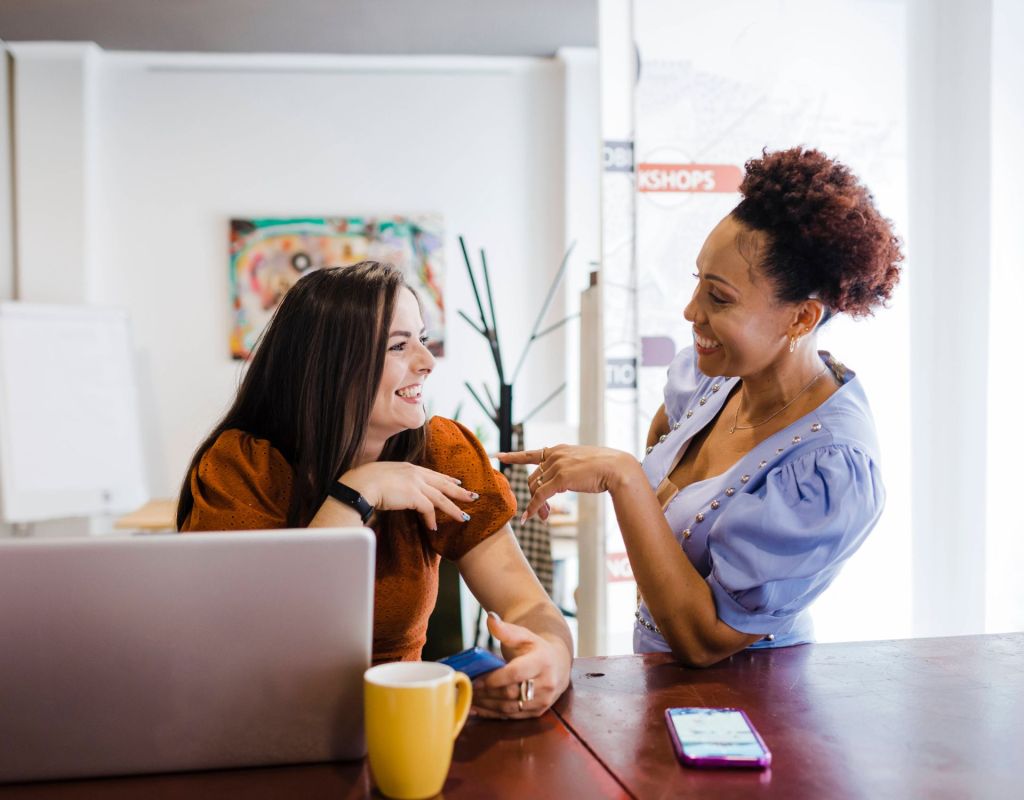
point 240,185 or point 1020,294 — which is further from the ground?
point 240,185

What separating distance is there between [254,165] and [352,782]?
4.49 meters

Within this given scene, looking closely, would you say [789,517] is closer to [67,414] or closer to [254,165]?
[67,414]

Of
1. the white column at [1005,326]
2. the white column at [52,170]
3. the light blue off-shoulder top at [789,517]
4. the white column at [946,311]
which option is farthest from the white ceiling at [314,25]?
the light blue off-shoulder top at [789,517]

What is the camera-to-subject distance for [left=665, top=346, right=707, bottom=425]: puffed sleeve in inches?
77.1

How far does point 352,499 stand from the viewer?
130 centimetres

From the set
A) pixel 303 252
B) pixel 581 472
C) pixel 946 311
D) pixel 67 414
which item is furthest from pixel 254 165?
pixel 581 472

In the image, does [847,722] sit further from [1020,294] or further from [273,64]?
[273,64]

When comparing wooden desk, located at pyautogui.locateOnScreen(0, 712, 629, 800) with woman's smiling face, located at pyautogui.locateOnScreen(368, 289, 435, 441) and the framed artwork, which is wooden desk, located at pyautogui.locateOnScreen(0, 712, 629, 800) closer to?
woman's smiling face, located at pyautogui.locateOnScreen(368, 289, 435, 441)

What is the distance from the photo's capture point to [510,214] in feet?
16.5

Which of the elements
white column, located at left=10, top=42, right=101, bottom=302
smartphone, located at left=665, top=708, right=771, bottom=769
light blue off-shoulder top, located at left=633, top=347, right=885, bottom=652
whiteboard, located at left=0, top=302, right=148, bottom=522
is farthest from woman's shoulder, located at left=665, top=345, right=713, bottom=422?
white column, located at left=10, top=42, right=101, bottom=302


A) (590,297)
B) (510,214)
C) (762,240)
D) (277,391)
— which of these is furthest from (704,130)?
(510,214)

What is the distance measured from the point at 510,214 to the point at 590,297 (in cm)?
219

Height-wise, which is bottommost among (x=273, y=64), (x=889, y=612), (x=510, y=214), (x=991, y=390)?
(x=889, y=612)

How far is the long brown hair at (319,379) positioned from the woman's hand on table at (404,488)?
0.51ft
